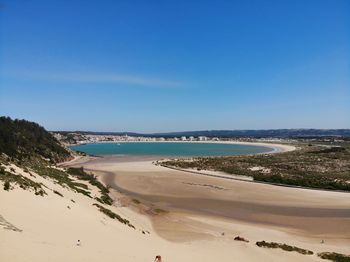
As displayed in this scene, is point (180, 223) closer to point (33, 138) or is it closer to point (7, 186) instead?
point (7, 186)

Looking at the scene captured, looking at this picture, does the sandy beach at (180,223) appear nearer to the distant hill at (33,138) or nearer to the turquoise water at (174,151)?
the distant hill at (33,138)

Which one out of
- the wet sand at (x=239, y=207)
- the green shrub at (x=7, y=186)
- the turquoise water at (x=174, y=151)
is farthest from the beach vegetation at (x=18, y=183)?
the turquoise water at (x=174, y=151)

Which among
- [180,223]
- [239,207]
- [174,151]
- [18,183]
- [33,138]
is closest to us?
[18,183]

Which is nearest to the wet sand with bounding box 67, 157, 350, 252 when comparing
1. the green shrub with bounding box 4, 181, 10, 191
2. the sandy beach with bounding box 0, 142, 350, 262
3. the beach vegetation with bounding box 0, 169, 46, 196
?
the sandy beach with bounding box 0, 142, 350, 262

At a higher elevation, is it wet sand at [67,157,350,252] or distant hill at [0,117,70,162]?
distant hill at [0,117,70,162]

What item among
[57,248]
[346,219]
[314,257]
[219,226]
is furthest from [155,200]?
[57,248]

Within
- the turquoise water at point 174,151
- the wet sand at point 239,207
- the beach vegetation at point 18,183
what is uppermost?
the beach vegetation at point 18,183

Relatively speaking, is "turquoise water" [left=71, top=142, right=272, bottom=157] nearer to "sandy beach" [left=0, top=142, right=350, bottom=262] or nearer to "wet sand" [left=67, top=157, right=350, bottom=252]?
"wet sand" [left=67, top=157, right=350, bottom=252]

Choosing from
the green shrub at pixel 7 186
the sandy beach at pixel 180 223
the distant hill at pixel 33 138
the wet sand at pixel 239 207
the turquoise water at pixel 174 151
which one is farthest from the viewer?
the turquoise water at pixel 174 151

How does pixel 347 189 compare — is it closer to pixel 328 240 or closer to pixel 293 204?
pixel 293 204

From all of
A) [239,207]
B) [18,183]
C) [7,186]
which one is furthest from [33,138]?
[7,186]

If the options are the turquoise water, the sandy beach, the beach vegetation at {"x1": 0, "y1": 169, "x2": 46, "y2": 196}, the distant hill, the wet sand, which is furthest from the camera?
the turquoise water

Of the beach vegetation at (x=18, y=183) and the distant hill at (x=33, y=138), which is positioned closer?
the beach vegetation at (x=18, y=183)
